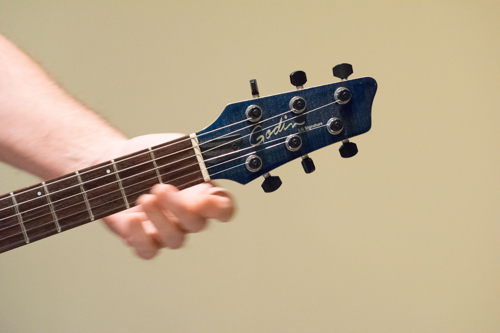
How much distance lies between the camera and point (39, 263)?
130 centimetres

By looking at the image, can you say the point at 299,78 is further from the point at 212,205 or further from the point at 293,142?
the point at 212,205

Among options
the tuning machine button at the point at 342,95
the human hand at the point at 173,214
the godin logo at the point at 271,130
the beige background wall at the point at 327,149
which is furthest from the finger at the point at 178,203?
the beige background wall at the point at 327,149

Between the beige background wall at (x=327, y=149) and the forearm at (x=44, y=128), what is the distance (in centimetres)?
→ 27

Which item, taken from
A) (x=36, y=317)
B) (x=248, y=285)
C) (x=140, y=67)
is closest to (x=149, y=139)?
(x=140, y=67)

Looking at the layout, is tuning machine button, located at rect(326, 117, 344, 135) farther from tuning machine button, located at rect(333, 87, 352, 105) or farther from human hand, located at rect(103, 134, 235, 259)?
human hand, located at rect(103, 134, 235, 259)

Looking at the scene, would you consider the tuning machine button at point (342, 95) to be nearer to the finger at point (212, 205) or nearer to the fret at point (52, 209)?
the finger at point (212, 205)

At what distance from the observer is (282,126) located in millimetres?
625

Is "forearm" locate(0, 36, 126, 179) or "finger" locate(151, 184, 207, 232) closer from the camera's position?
"finger" locate(151, 184, 207, 232)

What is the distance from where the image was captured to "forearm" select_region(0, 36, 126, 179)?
80cm

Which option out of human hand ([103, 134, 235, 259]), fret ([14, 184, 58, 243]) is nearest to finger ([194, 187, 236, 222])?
human hand ([103, 134, 235, 259])

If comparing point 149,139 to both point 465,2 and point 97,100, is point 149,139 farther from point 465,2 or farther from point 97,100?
point 465,2

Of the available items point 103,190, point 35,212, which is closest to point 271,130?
point 103,190

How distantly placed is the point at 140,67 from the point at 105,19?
129mm

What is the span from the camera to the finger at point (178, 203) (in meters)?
0.60
